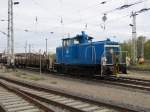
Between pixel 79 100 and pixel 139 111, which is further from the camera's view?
pixel 79 100

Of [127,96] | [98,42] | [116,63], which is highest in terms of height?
[98,42]

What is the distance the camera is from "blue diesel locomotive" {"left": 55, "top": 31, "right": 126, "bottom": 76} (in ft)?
70.5

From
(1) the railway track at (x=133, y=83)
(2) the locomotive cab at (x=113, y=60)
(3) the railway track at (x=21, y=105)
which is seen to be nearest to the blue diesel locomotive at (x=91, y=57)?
(2) the locomotive cab at (x=113, y=60)

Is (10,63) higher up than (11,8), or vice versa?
(11,8)

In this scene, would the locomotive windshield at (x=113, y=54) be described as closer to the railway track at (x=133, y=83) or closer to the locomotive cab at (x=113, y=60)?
the locomotive cab at (x=113, y=60)

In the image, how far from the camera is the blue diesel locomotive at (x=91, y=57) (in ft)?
70.5

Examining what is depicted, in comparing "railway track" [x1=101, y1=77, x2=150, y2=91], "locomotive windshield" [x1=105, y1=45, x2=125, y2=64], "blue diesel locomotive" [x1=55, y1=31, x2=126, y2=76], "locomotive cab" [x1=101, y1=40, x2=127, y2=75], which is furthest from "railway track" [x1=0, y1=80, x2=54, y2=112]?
"locomotive windshield" [x1=105, y1=45, x2=125, y2=64]

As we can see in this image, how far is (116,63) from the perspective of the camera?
21703mm

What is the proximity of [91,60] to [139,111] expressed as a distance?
13.3 meters

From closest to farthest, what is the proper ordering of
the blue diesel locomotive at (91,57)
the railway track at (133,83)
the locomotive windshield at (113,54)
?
the railway track at (133,83) → the blue diesel locomotive at (91,57) → the locomotive windshield at (113,54)

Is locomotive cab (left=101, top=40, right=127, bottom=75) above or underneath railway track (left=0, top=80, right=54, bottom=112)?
above

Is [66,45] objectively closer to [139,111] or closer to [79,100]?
[79,100]

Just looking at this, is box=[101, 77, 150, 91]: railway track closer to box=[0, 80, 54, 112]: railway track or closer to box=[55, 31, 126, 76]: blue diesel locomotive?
box=[55, 31, 126, 76]: blue diesel locomotive

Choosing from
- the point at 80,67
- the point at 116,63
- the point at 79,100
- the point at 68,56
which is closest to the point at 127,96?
the point at 79,100
